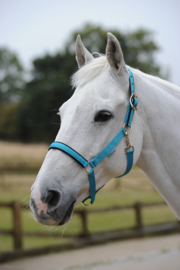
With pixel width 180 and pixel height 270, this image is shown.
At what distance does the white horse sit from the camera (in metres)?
1.43

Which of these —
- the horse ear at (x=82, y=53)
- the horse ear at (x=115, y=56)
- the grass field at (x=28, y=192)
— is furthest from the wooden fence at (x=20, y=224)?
the horse ear at (x=115, y=56)

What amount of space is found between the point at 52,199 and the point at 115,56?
3.31 ft

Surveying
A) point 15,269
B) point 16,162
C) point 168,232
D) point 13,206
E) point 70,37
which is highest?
point 70,37

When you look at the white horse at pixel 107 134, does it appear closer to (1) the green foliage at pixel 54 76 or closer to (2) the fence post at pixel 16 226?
(2) the fence post at pixel 16 226

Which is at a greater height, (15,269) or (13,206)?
(13,206)

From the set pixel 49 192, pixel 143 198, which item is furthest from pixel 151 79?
pixel 143 198

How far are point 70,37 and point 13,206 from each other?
52.0 feet

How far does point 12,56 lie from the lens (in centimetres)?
2527

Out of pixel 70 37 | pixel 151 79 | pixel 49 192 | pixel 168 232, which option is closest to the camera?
pixel 49 192

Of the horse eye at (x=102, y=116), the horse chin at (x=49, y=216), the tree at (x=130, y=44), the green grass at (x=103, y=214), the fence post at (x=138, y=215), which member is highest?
the horse eye at (x=102, y=116)

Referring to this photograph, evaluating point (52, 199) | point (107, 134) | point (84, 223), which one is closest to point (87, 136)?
point (107, 134)

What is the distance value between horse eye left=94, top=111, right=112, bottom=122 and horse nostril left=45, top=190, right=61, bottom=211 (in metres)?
0.51

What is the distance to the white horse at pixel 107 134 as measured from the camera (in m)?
1.43

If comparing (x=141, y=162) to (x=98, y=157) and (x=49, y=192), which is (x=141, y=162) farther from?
(x=49, y=192)
